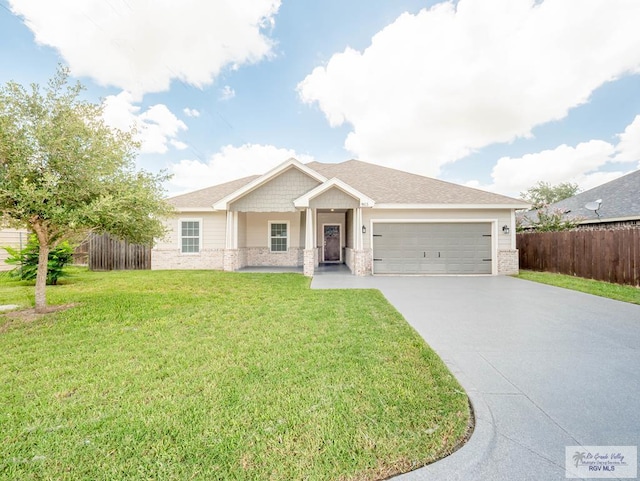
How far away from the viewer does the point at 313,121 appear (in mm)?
18344

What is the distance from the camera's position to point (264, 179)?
1230cm

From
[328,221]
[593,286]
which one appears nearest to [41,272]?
[328,221]

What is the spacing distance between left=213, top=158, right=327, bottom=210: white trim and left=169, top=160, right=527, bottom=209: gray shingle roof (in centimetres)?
156

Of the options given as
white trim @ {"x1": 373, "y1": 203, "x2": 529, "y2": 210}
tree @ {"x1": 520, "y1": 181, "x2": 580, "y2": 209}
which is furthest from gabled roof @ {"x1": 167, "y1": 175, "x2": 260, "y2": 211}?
tree @ {"x1": 520, "y1": 181, "x2": 580, "y2": 209}

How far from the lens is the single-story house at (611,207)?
13.1 metres

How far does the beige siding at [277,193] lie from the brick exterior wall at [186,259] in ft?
9.74

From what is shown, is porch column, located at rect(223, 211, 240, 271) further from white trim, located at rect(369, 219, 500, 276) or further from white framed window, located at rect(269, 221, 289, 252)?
white trim, located at rect(369, 219, 500, 276)

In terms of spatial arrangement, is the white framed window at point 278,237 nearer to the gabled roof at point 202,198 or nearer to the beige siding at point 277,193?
the gabled roof at point 202,198

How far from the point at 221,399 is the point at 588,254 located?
1341cm

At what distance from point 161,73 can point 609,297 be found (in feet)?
59.8

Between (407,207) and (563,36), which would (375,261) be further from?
(563,36)

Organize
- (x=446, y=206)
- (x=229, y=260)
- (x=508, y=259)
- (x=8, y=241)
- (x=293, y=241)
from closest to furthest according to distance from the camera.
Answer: (x=446, y=206)
(x=508, y=259)
(x=229, y=260)
(x=8, y=241)
(x=293, y=241)

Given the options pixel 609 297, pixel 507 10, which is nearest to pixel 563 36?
pixel 507 10

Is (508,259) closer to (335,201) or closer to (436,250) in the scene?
(436,250)
